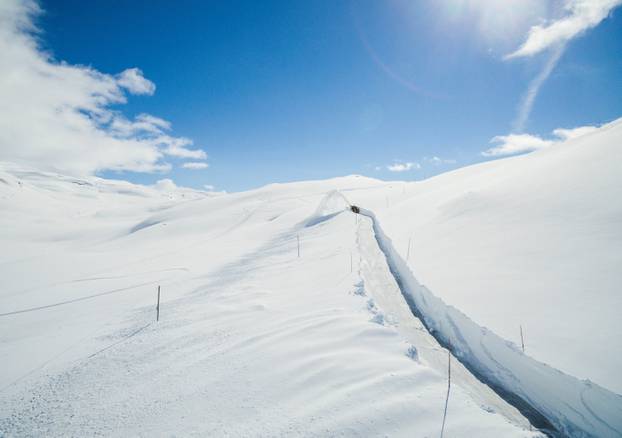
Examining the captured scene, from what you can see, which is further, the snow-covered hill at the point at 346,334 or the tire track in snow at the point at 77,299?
the tire track in snow at the point at 77,299

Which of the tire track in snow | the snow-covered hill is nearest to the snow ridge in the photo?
the snow-covered hill

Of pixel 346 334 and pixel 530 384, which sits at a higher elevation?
pixel 346 334

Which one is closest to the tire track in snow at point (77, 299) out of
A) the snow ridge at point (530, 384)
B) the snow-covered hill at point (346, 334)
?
the snow-covered hill at point (346, 334)

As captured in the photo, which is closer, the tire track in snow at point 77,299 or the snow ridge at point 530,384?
the snow ridge at point 530,384

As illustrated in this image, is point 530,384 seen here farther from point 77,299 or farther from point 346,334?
point 77,299

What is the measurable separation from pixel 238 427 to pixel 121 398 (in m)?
3.20

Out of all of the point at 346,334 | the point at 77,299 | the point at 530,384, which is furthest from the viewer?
the point at 77,299

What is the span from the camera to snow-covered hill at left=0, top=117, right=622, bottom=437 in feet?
19.7

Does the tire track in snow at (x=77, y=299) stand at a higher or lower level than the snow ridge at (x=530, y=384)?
higher

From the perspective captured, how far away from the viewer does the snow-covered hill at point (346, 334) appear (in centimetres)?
601

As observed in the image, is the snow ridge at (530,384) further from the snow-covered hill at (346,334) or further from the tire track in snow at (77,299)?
the tire track in snow at (77,299)

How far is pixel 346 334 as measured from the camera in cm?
852

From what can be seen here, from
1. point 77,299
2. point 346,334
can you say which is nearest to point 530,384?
point 346,334

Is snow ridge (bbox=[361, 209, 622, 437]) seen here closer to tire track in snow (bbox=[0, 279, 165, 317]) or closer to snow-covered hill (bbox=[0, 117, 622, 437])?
snow-covered hill (bbox=[0, 117, 622, 437])
